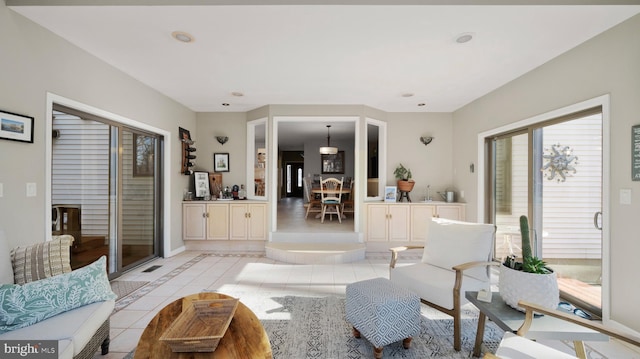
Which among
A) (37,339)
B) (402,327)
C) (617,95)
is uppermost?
(617,95)

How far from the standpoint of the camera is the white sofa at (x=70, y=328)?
1435 millimetres

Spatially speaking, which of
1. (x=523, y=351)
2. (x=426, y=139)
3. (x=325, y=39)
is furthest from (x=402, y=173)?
(x=523, y=351)

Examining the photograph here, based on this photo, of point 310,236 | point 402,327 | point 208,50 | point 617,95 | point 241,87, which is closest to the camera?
point 402,327

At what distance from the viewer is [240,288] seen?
320 centimetres

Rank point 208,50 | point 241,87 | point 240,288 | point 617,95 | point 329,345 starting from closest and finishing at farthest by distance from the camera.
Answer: point 329,345, point 617,95, point 208,50, point 240,288, point 241,87

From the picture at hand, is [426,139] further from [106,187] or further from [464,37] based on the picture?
[106,187]

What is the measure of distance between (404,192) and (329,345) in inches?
138

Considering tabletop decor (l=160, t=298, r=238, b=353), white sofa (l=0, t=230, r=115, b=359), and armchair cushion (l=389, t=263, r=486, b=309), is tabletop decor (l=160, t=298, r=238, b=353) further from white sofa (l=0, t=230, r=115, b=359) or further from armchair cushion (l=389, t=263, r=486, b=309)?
armchair cushion (l=389, t=263, r=486, b=309)

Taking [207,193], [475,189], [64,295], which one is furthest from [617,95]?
[207,193]

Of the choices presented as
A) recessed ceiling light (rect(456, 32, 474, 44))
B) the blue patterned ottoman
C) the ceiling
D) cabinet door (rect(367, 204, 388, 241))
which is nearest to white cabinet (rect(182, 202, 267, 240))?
cabinet door (rect(367, 204, 388, 241))

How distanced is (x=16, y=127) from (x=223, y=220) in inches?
117

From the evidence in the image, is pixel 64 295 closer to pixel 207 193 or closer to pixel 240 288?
pixel 240 288

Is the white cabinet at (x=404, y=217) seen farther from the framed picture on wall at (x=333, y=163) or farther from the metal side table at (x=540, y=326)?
the framed picture on wall at (x=333, y=163)
